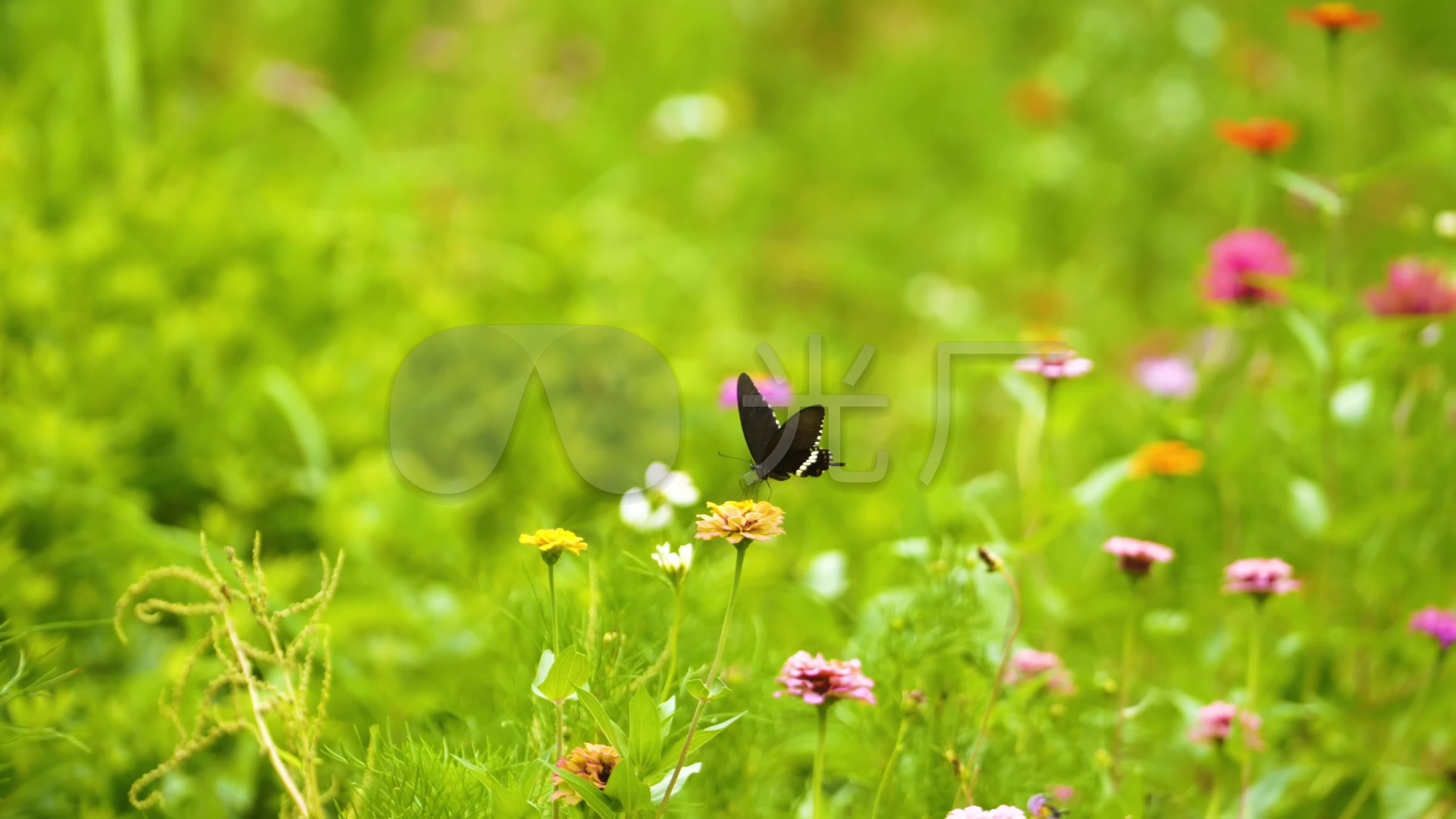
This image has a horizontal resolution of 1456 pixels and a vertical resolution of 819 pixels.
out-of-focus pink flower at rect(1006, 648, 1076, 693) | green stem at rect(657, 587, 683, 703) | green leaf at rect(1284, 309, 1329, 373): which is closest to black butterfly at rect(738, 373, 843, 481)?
green stem at rect(657, 587, 683, 703)

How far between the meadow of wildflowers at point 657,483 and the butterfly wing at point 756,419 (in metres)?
0.08

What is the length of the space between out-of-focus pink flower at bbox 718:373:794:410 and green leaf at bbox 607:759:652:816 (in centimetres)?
35

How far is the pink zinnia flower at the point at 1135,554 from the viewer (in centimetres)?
84

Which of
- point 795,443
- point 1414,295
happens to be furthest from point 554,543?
point 1414,295

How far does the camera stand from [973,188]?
3.07 m

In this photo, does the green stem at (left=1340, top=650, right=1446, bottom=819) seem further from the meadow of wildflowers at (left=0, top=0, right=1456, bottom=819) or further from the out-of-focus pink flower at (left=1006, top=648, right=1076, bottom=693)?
the out-of-focus pink flower at (left=1006, top=648, right=1076, bottom=693)

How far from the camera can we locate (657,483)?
35.0 inches

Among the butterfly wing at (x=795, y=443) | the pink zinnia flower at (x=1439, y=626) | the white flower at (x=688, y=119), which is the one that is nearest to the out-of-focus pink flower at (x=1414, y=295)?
the pink zinnia flower at (x=1439, y=626)

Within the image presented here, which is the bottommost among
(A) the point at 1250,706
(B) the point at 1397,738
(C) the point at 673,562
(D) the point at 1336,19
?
(B) the point at 1397,738

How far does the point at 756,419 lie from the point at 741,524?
0.11m

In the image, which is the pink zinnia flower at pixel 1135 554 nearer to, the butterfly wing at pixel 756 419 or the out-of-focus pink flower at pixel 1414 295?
the butterfly wing at pixel 756 419

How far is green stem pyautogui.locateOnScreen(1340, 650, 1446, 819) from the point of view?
1.00 metres

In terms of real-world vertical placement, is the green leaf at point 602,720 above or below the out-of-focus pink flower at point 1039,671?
above

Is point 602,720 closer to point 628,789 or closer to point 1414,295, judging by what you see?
point 628,789
